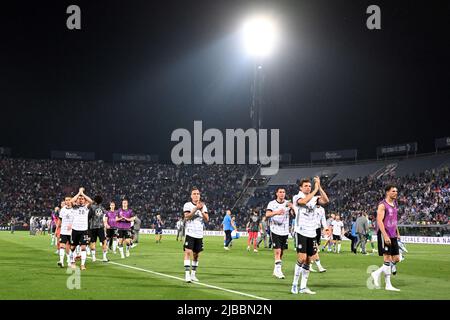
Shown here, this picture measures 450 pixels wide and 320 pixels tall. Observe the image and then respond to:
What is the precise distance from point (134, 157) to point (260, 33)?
4458 centimetres

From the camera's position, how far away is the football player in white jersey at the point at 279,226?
16406 millimetres

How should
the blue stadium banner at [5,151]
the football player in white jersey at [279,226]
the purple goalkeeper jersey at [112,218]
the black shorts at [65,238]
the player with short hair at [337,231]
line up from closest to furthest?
the football player in white jersey at [279,226] < the black shorts at [65,238] < the purple goalkeeper jersey at [112,218] < the player with short hair at [337,231] < the blue stadium banner at [5,151]

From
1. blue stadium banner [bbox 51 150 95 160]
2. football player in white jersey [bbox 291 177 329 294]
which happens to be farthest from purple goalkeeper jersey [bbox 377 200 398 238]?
blue stadium banner [bbox 51 150 95 160]

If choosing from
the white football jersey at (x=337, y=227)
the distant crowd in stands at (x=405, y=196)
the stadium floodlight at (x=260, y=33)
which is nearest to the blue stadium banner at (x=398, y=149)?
the distant crowd in stands at (x=405, y=196)

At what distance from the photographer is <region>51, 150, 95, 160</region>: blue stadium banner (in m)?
90.7

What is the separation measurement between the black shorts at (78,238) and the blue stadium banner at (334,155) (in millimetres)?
63007

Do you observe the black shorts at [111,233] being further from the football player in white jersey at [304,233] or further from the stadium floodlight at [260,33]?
the stadium floodlight at [260,33]

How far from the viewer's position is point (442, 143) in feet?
203

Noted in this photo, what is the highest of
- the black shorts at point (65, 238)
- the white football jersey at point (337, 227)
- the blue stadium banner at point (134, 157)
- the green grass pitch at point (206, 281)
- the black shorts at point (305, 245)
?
the blue stadium banner at point (134, 157)

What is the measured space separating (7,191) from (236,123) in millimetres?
35067

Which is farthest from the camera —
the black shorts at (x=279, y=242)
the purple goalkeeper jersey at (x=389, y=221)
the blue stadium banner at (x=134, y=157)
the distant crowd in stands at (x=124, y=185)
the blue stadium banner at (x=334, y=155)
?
the blue stadium banner at (x=134, y=157)

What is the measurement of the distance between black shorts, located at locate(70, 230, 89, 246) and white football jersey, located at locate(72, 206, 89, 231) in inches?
5.2
